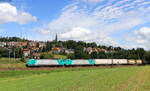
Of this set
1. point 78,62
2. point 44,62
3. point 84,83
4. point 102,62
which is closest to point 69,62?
point 78,62

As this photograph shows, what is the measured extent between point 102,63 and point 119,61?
13.9 metres

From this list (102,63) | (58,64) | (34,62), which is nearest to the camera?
(34,62)

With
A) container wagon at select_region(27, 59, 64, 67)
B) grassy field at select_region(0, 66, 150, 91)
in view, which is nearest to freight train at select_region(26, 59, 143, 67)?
container wagon at select_region(27, 59, 64, 67)

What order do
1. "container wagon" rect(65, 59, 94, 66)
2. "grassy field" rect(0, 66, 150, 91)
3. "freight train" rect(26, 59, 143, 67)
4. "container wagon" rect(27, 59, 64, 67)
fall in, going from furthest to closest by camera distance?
"container wagon" rect(65, 59, 94, 66), "freight train" rect(26, 59, 143, 67), "container wagon" rect(27, 59, 64, 67), "grassy field" rect(0, 66, 150, 91)

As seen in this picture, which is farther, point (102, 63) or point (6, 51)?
point (6, 51)

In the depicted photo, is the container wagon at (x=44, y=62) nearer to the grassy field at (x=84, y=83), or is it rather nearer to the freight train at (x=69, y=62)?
the freight train at (x=69, y=62)

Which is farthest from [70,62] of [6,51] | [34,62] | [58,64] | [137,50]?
[137,50]

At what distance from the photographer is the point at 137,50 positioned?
184 m

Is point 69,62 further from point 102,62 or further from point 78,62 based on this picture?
point 102,62

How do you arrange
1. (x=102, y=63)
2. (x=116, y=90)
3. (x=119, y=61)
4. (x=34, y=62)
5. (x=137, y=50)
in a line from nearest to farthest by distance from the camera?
(x=116, y=90)
(x=34, y=62)
(x=102, y=63)
(x=119, y=61)
(x=137, y=50)

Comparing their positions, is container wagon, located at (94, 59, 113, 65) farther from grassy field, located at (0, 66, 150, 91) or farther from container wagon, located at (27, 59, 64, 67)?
grassy field, located at (0, 66, 150, 91)

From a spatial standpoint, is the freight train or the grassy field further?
the freight train

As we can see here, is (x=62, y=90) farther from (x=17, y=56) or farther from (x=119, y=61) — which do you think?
(x=17, y=56)

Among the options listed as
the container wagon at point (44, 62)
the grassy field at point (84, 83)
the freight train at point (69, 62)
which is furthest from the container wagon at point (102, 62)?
the grassy field at point (84, 83)
